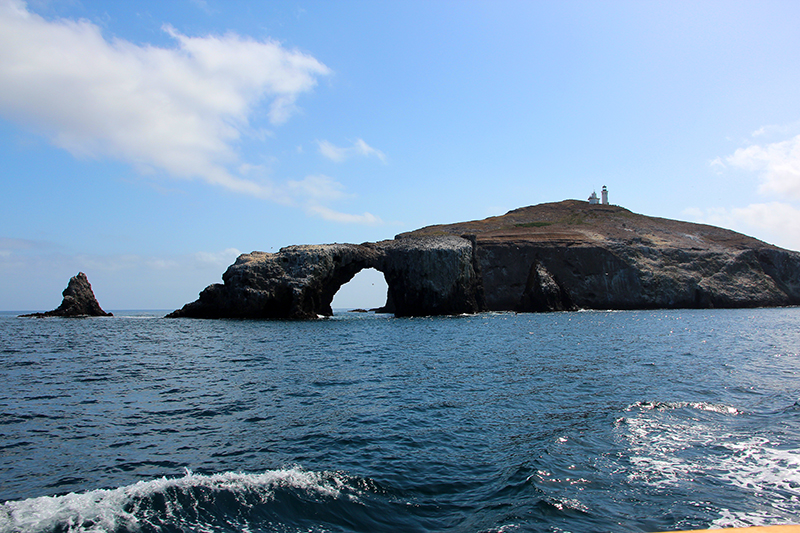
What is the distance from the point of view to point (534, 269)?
254ft

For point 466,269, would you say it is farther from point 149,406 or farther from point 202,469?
point 202,469

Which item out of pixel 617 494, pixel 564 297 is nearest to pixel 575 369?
Result: pixel 617 494

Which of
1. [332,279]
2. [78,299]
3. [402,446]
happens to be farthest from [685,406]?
[78,299]

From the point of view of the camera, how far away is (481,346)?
27766 mm

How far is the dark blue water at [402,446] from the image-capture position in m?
6.80

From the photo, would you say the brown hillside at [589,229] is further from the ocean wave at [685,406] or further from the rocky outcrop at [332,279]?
the ocean wave at [685,406]

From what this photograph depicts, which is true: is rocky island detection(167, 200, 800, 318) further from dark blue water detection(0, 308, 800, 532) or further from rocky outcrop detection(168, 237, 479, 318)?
dark blue water detection(0, 308, 800, 532)

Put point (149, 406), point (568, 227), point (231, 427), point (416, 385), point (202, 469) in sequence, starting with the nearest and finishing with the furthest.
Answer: point (202, 469)
point (231, 427)
point (149, 406)
point (416, 385)
point (568, 227)

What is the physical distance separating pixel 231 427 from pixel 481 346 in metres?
18.8

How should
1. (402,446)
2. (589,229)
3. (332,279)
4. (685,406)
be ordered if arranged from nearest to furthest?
(402,446) < (685,406) < (332,279) < (589,229)

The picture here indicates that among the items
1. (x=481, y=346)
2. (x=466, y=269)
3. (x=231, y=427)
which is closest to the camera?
(x=231, y=427)

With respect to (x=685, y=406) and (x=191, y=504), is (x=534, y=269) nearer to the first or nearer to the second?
(x=685, y=406)

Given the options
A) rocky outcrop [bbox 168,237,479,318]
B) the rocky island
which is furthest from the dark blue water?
the rocky island

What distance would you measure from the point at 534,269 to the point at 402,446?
2802 inches
